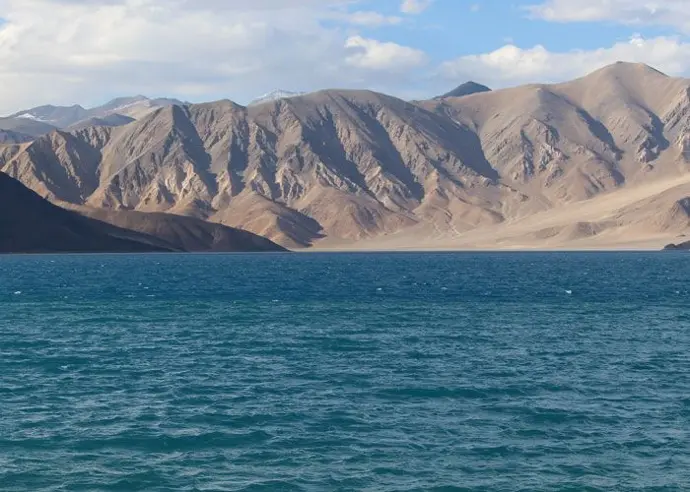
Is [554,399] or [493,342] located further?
[493,342]

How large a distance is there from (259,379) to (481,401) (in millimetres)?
11666

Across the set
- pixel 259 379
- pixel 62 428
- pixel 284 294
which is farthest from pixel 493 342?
pixel 284 294

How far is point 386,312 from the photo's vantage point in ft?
304

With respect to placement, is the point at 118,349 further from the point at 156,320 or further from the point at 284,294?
the point at 284,294

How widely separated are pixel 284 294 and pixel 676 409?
7471 cm

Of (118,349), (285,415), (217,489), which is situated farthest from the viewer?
(118,349)

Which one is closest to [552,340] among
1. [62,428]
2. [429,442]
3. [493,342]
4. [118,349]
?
[493,342]

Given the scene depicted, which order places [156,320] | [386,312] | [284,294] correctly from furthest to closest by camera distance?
[284,294] → [386,312] → [156,320]

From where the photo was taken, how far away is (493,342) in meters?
68.5

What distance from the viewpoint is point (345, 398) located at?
47.6 metres

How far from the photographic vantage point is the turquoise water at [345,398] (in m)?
35.6

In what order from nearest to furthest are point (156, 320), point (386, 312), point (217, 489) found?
point (217, 489), point (156, 320), point (386, 312)

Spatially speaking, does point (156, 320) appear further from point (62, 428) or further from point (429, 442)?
point (429, 442)

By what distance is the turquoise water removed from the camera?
117 ft
